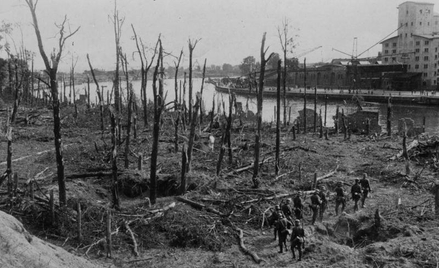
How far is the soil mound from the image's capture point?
788 cm

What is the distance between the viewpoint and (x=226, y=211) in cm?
1366

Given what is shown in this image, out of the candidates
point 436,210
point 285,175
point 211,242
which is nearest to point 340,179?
point 285,175

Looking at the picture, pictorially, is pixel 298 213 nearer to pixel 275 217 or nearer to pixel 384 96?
pixel 275 217

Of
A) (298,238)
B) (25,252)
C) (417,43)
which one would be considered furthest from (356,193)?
(417,43)

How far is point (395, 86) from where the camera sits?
75062 mm

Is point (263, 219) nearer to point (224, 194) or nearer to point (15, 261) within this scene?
point (224, 194)

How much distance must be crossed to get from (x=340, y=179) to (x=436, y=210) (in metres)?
5.15

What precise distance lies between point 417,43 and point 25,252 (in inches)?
3129

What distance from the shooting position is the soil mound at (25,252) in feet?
25.9

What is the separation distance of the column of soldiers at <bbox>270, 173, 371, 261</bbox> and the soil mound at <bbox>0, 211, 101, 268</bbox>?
16.1ft

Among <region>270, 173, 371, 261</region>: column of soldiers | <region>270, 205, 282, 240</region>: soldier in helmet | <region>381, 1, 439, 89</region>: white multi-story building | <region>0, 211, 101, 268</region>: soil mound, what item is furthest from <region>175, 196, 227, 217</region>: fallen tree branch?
<region>381, 1, 439, 89</region>: white multi-story building

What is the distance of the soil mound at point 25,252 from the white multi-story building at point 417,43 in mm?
74415

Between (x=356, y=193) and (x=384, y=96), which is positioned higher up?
(x=384, y=96)

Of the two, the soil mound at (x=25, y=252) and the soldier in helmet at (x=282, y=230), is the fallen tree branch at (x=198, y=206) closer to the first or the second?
the soldier in helmet at (x=282, y=230)
